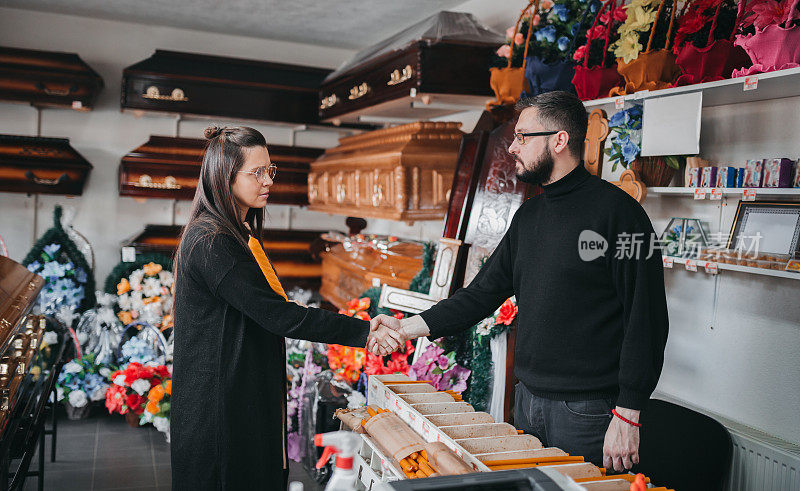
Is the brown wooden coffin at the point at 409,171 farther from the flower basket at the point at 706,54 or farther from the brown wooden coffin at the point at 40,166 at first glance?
the brown wooden coffin at the point at 40,166

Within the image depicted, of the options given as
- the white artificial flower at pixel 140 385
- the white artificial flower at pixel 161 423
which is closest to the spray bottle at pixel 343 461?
the white artificial flower at pixel 161 423

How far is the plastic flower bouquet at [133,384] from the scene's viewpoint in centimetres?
469

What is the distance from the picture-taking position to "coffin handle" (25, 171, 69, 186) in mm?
5817

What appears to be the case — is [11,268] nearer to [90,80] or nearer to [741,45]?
[90,80]

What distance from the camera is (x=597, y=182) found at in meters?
2.19

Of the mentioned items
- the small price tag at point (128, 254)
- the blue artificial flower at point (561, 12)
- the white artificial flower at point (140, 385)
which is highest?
the blue artificial flower at point (561, 12)

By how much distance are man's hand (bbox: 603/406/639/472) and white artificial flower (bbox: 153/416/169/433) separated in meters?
3.44

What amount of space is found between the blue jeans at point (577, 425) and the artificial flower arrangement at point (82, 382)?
3.80 metres

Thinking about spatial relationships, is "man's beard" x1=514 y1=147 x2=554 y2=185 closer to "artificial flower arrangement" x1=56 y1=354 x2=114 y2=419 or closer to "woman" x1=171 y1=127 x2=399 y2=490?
"woman" x1=171 y1=127 x2=399 y2=490

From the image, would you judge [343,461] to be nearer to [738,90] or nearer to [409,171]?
[738,90]

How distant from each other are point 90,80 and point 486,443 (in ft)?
17.4

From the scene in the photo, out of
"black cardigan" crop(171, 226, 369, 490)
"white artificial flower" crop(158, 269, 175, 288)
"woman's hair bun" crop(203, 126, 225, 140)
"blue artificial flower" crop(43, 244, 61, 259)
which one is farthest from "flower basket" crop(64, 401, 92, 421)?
"woman's hair bun" crop(203, 126, 225, 140)

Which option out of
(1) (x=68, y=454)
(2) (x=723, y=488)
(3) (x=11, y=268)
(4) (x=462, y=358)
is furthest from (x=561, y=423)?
(1) (x=68, y=454)

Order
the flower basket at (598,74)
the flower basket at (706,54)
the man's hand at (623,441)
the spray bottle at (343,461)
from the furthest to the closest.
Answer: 1. the flower basket at (598,74)
2. the flower basket at (706,54)
3. the man's hand at (623,441)
4. the spray bottle at (343,461)
